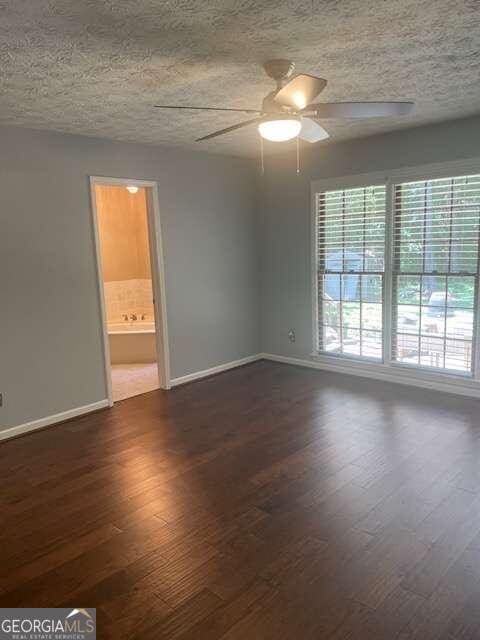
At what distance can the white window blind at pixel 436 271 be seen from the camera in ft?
13.8

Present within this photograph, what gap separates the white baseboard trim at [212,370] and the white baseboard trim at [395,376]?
0.33m

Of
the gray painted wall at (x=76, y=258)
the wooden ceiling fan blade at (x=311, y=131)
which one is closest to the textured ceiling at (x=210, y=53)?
the wooden ceiling fan blade at (x=311, y=131)

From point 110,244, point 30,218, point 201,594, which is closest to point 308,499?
point 201,594

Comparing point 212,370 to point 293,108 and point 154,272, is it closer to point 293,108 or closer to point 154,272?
point 154,272

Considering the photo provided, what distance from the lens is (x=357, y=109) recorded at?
97.9 inches

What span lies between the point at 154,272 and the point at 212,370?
147 cm

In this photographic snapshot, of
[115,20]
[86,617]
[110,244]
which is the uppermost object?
[115,20]

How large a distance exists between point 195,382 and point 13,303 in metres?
2.22

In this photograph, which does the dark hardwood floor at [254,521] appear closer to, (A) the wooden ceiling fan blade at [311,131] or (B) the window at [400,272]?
(B) the window at [400,272]

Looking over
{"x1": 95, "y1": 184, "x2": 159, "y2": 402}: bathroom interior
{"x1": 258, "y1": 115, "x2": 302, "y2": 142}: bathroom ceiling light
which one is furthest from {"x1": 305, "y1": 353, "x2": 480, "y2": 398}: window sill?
{"x1": 258, "y1": 115, "x2": 302, "y2": 142}: bathroom ceiling light

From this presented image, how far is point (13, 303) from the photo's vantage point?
3711 millimetres

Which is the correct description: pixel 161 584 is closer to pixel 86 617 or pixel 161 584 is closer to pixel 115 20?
pixel 86 617

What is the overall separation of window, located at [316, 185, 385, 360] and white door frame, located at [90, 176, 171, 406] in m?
1.88

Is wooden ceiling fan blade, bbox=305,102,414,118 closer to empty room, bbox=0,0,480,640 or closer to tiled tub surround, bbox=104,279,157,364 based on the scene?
empty room, bbox=0,0,480,640
